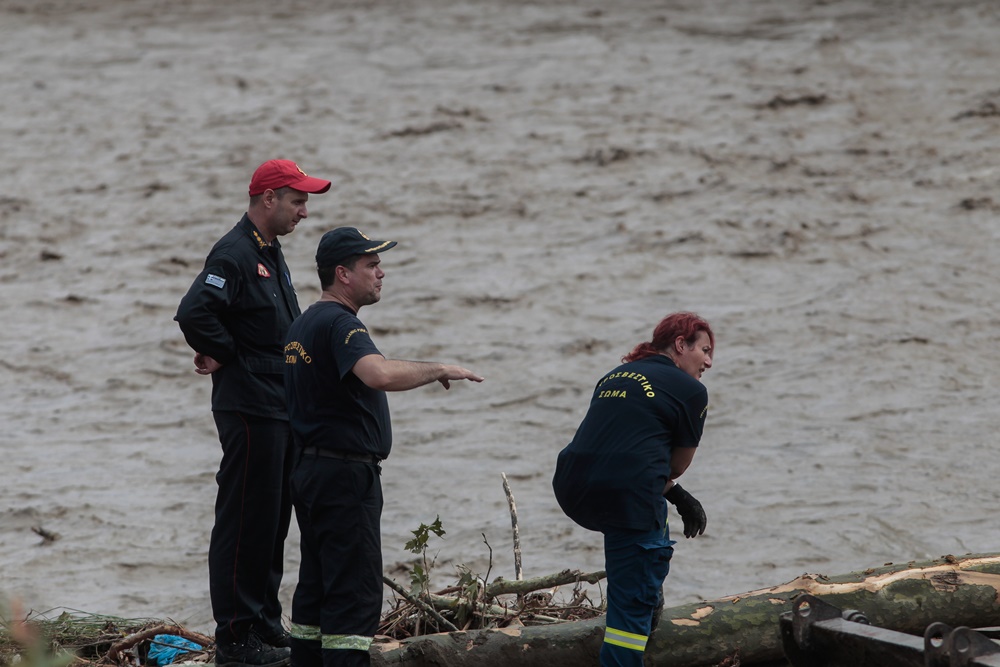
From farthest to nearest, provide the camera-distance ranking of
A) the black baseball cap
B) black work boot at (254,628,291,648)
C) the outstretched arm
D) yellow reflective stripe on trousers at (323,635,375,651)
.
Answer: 1. black work boot at (254,628,291,648)
2. the black baseball cap
3. yellow reflective stripe on trousers at (323,635,375,651)
4. the outstretched arm

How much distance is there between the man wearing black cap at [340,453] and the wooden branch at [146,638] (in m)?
1.10

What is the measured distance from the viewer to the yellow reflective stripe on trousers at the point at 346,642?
15.3 ft

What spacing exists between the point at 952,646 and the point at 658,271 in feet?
30.2

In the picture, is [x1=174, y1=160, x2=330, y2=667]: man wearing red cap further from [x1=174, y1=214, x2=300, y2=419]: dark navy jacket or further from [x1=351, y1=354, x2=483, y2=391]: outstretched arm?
[x1=351, y1=354, x2=483, y2=391]: outstretched arm

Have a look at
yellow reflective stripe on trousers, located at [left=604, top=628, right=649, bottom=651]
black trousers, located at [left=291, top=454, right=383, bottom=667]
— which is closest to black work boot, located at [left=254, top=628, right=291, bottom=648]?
black trousers, located at [left=291, top=454, right=383, bottom=667]

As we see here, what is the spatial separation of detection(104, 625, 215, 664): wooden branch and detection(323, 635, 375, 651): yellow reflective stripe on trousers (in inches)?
53.3

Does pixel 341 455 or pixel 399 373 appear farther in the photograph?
pixel 341 455

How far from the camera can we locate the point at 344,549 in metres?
4.70

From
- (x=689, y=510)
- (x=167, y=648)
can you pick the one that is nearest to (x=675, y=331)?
(x=689, y=510)

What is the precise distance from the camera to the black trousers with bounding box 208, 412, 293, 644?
5207 mm

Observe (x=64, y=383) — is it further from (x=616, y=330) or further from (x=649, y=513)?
(x=649, y=513)

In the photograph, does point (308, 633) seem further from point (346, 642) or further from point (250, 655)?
point (250, 655)

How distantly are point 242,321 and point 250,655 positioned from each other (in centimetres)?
142

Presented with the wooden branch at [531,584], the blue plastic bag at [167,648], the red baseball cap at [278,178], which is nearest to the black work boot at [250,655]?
the blue plastic bag at [167,648]
